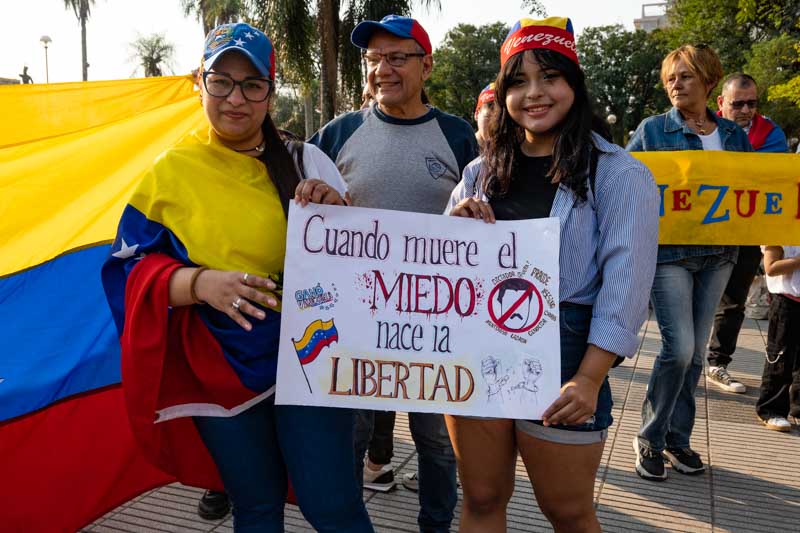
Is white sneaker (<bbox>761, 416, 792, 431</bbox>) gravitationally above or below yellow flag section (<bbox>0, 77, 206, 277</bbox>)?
below

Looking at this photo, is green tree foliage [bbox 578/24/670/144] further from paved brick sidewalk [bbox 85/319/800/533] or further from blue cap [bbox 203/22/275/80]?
blue cap [bbox 203/22/275/80]

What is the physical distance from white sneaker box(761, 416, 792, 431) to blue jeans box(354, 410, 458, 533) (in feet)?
8.60

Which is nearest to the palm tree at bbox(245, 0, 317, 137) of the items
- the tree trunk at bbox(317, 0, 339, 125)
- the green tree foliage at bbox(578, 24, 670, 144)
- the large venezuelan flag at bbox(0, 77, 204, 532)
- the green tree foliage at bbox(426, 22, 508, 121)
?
the tree trunk at bbox(317, 0, 339, 125)

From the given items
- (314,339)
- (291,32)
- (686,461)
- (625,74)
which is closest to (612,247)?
(314,339)

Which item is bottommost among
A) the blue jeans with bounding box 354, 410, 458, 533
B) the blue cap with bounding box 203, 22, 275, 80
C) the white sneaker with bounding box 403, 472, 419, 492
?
the white sneaker with bounding box 403, 472, 419, 492

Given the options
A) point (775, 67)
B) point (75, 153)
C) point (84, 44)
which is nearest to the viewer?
point (75, 153)

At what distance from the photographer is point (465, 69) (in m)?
51.3

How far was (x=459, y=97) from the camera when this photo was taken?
2023 inches

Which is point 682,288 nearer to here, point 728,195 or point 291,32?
point 728,195

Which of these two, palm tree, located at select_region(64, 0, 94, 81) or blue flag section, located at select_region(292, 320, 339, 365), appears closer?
blue flag section, located at select_region(292, 320, 339, 365)

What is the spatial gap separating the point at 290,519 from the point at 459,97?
50.0 meters

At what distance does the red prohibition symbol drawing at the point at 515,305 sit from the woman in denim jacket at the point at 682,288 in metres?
1.85

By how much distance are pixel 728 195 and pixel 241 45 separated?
3.05 metres

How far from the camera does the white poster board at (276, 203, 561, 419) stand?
2.07m
